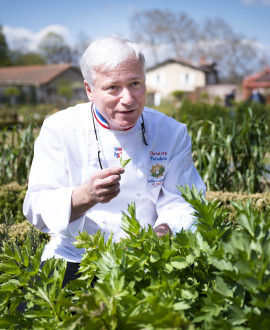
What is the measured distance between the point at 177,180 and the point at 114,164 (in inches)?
13.2

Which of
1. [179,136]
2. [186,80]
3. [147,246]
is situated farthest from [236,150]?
[186,80]

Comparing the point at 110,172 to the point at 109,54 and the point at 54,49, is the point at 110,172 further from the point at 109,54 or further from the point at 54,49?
the point at 54,49

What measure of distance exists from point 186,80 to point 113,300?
199 feet

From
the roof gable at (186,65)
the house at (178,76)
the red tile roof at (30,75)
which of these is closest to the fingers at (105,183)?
the red tile roof at (30,75)

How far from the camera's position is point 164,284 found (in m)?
1.02

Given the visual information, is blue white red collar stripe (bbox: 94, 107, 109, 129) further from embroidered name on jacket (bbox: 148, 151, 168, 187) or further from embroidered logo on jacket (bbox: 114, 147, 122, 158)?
embroidered name on jacket (bbox: 148, 151, 168, 187)

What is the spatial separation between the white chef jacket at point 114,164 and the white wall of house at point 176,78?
57.5 m

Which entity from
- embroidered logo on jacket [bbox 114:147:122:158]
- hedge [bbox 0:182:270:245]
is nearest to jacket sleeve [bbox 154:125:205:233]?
embroidered logo on jacket [bbox 114:147:122:158]

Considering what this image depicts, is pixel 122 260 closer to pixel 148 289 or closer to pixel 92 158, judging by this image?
pixel 148 289

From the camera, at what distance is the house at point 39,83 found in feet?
165

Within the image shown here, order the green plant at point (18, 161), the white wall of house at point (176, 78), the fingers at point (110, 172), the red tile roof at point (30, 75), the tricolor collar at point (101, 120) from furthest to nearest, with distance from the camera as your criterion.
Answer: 1. the white wall of house at point (176, 78)
2. the red tile roof at point (30, 75)
3. the green plant at point (18, 161)
4. the tricolor collar at point (101, 120)
5. the fingers at point (110, 172)

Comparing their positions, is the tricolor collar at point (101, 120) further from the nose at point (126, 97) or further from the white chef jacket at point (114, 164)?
the nose at point (126, 97)

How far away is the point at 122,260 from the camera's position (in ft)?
3.49

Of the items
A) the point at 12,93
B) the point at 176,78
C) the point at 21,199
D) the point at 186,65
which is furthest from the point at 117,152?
the point at 176,78
